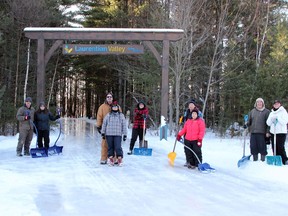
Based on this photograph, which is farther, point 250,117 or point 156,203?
point 250,117

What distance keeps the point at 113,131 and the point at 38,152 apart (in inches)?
112

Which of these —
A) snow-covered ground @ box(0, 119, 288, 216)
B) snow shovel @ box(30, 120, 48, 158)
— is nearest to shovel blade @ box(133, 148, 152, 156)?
snow-covered ground @ box(0, 119, 288, 216)

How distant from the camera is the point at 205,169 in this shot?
8289 millimetres

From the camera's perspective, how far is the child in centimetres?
904

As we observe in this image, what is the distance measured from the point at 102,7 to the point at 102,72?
7584 mm

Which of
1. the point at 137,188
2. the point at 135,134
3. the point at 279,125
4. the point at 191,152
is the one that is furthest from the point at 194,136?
the point at 135,134

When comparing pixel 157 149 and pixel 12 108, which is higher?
pixel 12 108

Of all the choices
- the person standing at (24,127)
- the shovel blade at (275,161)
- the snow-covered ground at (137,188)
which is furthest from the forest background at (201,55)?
the snow-covered ground at (137,188)

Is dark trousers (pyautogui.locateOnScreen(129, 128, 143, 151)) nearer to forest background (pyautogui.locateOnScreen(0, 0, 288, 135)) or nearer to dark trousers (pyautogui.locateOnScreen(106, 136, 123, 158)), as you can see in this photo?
dark trousers (pyautogui.locateOnScreen(106, 136, 123, 158))

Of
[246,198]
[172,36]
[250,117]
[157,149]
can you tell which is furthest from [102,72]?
[246,198]

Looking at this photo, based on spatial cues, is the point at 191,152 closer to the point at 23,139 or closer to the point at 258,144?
the point at 258,144

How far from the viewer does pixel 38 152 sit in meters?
10.6

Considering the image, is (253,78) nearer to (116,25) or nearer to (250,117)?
(250,117)

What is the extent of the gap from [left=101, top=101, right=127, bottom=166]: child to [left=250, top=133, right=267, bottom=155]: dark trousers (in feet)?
10.4
